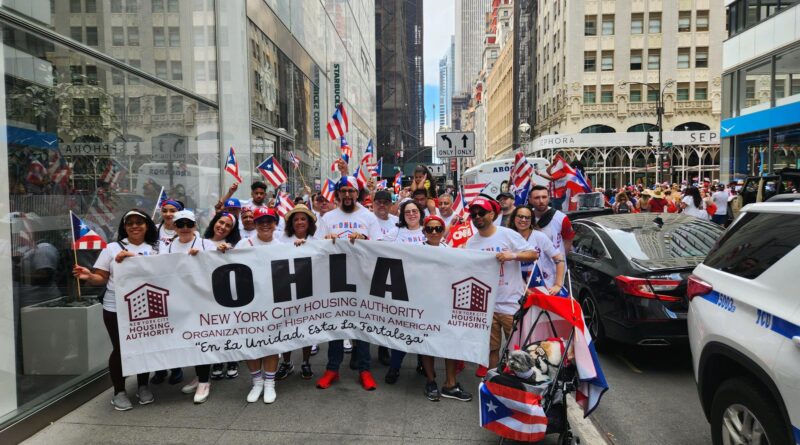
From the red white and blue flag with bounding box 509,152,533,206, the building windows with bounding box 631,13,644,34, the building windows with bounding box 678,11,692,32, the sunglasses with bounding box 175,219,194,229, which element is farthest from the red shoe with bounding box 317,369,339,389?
the building windows with bounding box 678,11,692,32

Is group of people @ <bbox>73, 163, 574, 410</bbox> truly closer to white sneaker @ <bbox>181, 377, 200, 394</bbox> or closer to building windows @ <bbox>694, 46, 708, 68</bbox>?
white sneaker @ <bbox>181, 377, 200, 394</bbox>

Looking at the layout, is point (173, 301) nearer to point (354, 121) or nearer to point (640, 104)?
point (354, 121)

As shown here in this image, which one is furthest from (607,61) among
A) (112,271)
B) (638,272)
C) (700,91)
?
(112,271)

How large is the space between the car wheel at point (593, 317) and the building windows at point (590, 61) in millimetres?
53225

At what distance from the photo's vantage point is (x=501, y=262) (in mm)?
4793

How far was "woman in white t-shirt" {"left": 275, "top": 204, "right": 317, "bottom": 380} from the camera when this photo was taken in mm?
5488

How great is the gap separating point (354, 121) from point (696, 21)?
39424 mm

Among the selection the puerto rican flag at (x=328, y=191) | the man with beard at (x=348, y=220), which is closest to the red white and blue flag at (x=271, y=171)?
the puerto rican flag at (x=328, y=191)

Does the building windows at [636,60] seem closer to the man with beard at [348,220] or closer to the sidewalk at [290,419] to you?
the man with beard at [348,220]

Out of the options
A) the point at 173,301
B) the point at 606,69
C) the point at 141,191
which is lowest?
the point at 173,301

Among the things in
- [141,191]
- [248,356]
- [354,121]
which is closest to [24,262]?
[248,356]

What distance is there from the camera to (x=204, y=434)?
14.2 ft

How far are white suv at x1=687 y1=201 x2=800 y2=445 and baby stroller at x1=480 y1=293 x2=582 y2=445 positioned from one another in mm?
816

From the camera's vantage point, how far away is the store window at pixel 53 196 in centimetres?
461
